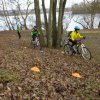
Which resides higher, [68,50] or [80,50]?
[80,50]

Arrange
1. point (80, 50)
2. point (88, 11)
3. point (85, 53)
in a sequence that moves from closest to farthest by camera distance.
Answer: point (85, 53) → point (80, 50) → point (88, 11)

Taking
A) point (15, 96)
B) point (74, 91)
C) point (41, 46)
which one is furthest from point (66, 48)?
point (15, 96)

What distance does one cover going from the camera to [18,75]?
9727 mm

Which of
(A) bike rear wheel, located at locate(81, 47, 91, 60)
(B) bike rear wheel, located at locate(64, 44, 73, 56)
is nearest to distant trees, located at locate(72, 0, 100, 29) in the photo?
(B) bike rear wheel, located at locate(64, 44, 73, 56)

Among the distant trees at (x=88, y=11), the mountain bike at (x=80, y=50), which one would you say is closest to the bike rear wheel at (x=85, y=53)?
the mountain bike at (x=80, y=50)

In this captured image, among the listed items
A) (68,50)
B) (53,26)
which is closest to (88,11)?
(53,26)

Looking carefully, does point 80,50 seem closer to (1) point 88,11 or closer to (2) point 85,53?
(2) point 85,53

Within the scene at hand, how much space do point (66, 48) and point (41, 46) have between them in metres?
5.27

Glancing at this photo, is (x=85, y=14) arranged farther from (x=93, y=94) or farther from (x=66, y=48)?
(x=93, y=94)

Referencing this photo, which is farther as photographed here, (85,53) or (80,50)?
(80,50)

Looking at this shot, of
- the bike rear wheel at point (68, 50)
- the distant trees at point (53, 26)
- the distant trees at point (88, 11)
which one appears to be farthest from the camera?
→ the distant trees at point (88, 11)

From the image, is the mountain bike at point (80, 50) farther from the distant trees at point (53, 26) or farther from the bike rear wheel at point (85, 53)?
the distant trees at point (53, 26)

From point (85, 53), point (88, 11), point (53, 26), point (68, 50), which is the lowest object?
point (88, 11)

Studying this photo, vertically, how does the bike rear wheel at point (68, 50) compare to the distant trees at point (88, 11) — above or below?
above
